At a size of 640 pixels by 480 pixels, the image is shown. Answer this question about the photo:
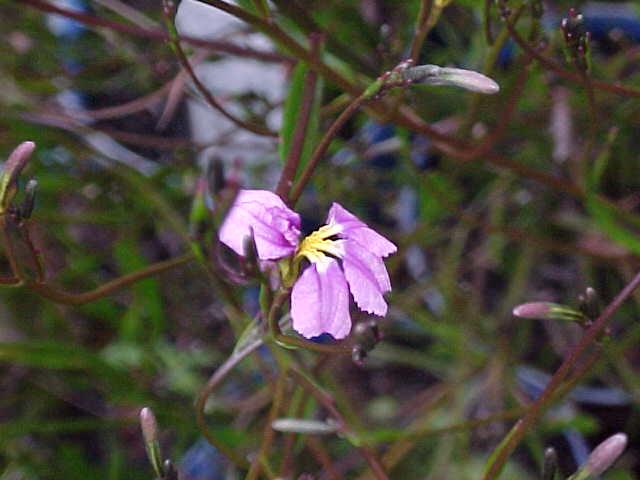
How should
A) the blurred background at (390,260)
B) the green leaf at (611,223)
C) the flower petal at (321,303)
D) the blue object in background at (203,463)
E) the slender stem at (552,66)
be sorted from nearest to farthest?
the flower petal at (321,303)
the slender stem at (552,66)
the green leaf at (611,223)
the blurred background at (390,260)
the blue object in background at (203,463)

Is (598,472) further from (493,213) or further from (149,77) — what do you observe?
(149,77)

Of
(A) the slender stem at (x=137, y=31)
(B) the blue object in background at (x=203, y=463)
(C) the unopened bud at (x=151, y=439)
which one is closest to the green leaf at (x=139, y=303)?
(B) the blue object in background at (x=203, y=463)

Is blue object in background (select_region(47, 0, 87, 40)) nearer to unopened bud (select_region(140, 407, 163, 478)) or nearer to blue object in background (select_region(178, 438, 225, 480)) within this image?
blue object in background (select_region(178, 438, 225, 480))

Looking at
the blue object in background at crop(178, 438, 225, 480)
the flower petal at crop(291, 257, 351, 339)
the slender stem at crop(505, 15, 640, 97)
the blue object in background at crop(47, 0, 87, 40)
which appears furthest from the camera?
the blue object in background at crop(47, 0, 87, 40)

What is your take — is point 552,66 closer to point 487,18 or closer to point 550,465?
point 487,18

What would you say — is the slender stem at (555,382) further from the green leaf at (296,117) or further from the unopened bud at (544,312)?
the green leaf at (296,117)

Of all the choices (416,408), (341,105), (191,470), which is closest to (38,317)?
(191,470)

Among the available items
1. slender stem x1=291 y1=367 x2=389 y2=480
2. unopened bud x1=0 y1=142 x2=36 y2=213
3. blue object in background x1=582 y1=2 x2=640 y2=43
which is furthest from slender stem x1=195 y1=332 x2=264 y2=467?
blue object in background x1=582 y1=2 x2=640 y2=43
